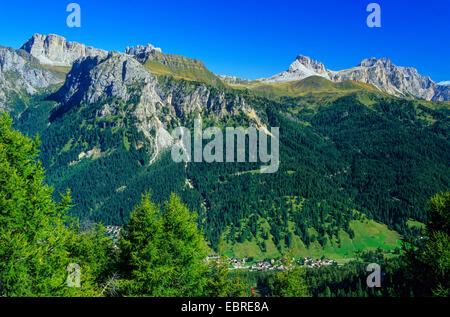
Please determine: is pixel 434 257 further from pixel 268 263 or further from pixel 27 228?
pixel 268 263

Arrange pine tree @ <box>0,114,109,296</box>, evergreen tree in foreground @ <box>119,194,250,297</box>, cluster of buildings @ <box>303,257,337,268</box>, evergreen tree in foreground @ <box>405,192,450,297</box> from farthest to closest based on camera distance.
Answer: cluster of buildings @ <box>303,257,337,268</box>, evergreen tree in foreground @ <box>405,192,450,297</box>, evergreen tree in foreground @ <box>119,194,250,297</box>, pine tree @ <box>0,114,109,296</box>

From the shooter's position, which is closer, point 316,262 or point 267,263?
point 316,262

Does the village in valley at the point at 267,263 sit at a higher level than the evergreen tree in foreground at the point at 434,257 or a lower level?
lower

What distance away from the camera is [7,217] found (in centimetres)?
1394

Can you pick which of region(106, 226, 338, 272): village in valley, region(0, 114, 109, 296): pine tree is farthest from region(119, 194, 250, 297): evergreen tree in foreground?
region(106, 226, 338, 272): village in valley

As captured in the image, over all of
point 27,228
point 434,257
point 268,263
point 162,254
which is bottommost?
point 268,263

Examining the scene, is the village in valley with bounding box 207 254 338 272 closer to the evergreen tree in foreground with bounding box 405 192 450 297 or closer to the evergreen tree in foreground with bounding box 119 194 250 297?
the evergreen tree in foreground with bounding box 405 192 450 297

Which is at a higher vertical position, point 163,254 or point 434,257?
point 163,254

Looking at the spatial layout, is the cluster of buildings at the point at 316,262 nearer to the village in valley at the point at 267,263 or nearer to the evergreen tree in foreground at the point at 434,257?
the village in valley at the point at 267,263

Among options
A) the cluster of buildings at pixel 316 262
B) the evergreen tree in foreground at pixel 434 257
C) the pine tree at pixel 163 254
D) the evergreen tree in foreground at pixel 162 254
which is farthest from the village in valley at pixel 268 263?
the evergreen tree in foreground at pixel 162 254

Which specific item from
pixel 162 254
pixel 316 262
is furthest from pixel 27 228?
pixel 316 262
